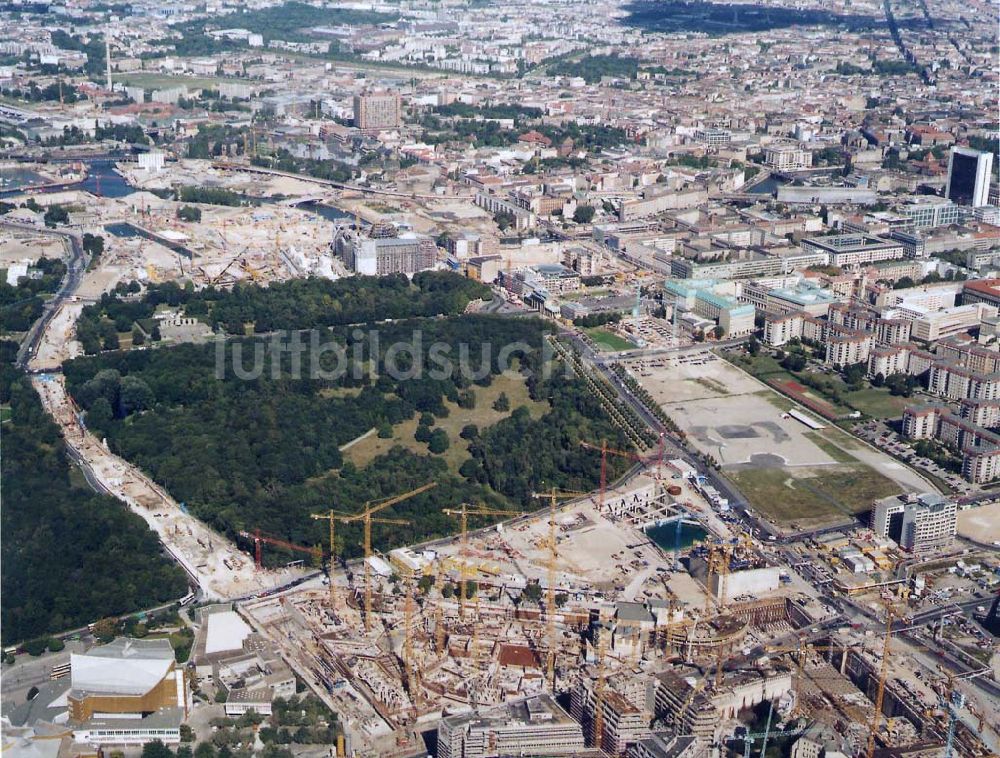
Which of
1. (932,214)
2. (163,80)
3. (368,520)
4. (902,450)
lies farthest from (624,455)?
(163,80)

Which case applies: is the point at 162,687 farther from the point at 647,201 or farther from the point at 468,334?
the point at 647,201

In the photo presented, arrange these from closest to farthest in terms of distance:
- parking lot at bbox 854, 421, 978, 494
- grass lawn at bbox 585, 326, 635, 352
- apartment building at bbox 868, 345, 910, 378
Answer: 1. parking lot at bbox 854, 421, 978, 494
2. apartment building at bbox 868, 345, 910, 378
3. grass lawn at bbox 585, 326, 635, 352

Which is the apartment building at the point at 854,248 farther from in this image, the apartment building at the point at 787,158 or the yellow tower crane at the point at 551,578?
the yellow tower crane at the point at 551,578

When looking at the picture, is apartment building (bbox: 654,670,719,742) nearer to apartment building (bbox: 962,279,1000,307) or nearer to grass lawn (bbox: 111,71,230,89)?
apartment building (bbox: 962,279,1000,307)

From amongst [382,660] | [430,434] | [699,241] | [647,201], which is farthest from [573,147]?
[382,660]

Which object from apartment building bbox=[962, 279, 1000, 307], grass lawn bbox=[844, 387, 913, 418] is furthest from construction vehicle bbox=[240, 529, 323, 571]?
apartment building bbox=[962, 279, 1000, 307]

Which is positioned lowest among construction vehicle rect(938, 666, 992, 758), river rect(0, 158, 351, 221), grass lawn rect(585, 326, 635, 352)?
construction vehicle rect(938, 666, 992, 758)

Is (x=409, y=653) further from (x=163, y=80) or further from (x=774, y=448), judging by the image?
(x=163, y=80)
